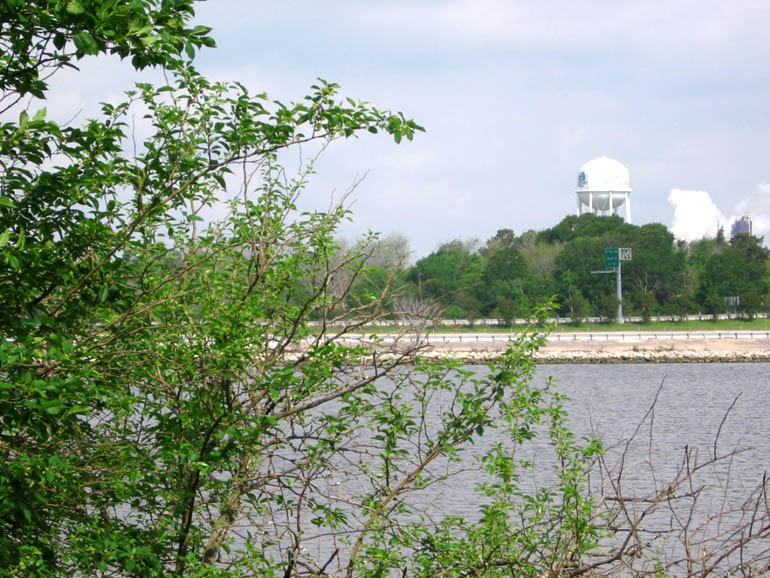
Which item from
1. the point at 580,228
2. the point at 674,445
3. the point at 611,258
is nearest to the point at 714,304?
the point at 611,258

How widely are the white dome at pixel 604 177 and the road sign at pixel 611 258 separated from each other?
36.6 metres

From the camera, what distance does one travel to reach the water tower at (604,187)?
121 metres

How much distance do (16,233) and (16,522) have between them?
1.40m

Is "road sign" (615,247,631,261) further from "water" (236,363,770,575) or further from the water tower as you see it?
the water tower

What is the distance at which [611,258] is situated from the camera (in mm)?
84875

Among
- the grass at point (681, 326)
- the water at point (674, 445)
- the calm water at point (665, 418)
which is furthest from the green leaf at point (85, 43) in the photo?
the grass at point (681, 326)

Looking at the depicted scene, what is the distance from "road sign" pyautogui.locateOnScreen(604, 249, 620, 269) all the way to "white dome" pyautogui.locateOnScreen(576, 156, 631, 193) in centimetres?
3657

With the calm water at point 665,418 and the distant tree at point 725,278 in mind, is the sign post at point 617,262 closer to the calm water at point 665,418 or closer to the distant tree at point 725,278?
the distant tree at point 725,278

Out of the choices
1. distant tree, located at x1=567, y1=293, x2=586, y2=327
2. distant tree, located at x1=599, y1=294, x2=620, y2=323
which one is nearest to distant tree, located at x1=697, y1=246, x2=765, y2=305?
distant tree, located at x1=599, y1=294, x2=620, y2=323

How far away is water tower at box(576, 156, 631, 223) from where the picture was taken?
120562mm

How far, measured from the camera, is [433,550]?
239 inches

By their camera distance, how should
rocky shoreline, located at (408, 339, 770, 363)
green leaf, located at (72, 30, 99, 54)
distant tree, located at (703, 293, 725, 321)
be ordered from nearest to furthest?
green leaf, located at (72, 30, 99, 54) → rocky shoreline, located at (408, 339, 770, 363) → distant tree, located at (703, 293, 725, 321)

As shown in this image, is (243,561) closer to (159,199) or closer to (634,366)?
(159,199)

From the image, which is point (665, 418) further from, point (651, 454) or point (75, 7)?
point (75, 7)
